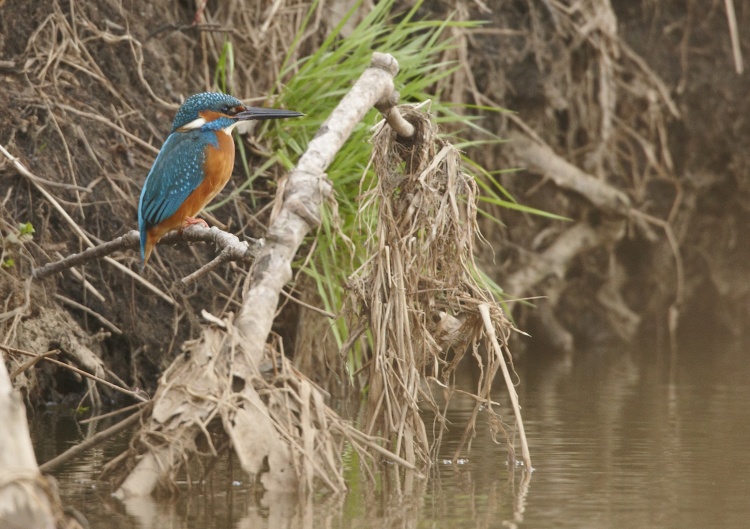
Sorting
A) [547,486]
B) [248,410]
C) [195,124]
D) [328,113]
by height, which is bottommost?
[547,486]

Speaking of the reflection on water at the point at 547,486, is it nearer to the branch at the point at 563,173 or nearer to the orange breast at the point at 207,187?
the orange breast at the point at 207,187

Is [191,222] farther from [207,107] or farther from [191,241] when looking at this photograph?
[207,107]

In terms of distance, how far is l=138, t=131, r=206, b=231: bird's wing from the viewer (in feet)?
12.3

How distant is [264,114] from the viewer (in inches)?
155

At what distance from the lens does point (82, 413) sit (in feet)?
14.6

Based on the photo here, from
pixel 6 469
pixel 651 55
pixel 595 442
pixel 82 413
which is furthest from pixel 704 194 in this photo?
pixel 6 469

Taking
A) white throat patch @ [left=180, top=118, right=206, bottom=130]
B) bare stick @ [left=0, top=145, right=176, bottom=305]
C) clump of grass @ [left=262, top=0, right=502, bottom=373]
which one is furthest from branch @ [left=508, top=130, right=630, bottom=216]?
white throat patch @ [left=180, top=118, right=206, bottom=130]

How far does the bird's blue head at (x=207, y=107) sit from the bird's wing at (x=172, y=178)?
0.24 ft

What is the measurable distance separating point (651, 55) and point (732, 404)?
10.4 feet

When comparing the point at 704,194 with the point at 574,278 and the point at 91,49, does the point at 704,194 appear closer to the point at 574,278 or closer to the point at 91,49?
the point at 574,278

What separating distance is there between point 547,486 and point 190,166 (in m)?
1.72

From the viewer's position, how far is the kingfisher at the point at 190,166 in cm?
377

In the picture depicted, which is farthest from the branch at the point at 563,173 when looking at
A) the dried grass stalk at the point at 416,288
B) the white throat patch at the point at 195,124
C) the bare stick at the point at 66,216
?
the dried grass stalk at the point at 416,288

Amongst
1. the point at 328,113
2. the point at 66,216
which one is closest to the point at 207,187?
the point at 66,216
